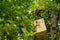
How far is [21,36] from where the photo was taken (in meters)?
3.02

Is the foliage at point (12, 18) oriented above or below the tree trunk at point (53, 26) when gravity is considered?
above

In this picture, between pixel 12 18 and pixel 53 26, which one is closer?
pixel 12 18

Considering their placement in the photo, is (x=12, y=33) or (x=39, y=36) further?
(x=39, y=36)

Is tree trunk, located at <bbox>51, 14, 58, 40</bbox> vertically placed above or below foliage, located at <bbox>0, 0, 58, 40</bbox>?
below

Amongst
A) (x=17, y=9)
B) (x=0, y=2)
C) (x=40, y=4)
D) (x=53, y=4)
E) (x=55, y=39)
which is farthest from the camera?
(x=55, y=39)

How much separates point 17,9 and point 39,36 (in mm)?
3209

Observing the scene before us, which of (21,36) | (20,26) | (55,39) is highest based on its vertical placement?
(20,26)

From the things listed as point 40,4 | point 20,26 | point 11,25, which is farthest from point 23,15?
point 40,4

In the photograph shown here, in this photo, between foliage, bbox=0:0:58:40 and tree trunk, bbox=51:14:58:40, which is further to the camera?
tree trunk, bbox=51:14:58:40

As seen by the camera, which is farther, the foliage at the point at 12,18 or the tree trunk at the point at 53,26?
the tree trunk at the point at 53,26

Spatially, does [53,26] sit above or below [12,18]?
A: below

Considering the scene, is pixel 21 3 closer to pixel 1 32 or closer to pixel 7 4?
pixel 7 4

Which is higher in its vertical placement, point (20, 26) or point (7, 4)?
point (7, 4)

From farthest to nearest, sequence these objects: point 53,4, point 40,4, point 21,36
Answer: point 40,4 < point 53,4 < point 21,36
